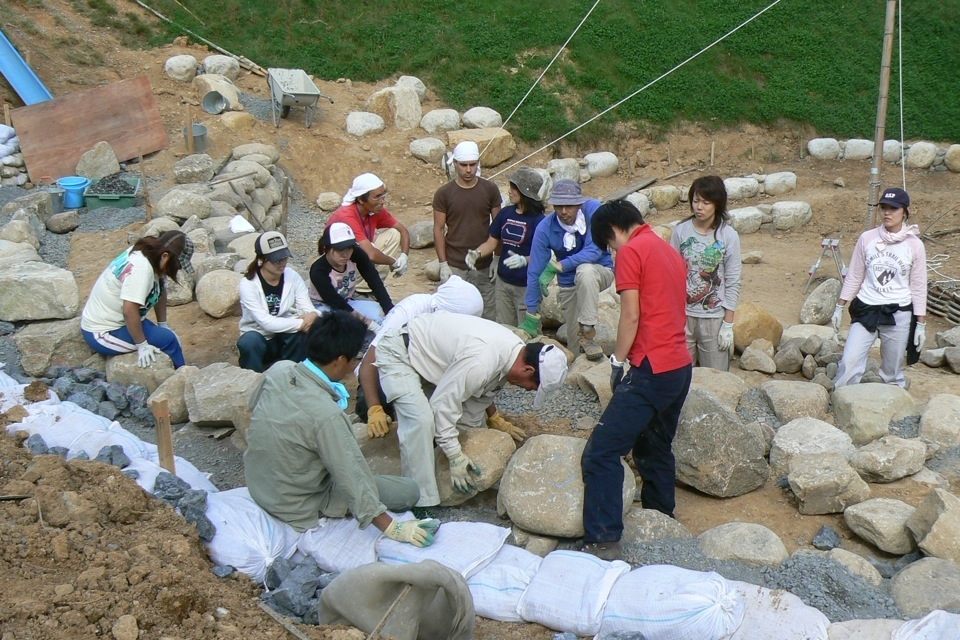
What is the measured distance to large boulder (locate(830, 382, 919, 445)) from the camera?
18.2ft

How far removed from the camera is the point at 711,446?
15.7 feet

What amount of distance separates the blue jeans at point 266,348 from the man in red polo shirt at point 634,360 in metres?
2.25

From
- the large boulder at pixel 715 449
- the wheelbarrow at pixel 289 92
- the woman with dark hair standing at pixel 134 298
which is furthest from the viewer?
the wheelbarrow at pixel 289 92

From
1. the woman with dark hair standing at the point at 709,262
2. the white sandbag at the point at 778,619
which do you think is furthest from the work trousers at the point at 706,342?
the white sandbag at the point at 778,619

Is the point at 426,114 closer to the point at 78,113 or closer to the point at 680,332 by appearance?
the point at 78,113

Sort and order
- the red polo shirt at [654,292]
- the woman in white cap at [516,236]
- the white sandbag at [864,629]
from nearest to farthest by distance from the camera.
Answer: the white sandbag at [864,629] < the red polo shirt at [654,292] < the woman in white cap at [516,236]

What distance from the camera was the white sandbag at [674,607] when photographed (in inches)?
132

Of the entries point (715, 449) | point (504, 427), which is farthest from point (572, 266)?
point (715, 449)

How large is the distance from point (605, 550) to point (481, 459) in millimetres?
746

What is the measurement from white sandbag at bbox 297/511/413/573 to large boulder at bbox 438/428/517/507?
0.48 meters

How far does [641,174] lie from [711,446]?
8932 mm

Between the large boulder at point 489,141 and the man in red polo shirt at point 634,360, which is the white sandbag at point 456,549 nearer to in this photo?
the man in red polo shirt at point 634,360

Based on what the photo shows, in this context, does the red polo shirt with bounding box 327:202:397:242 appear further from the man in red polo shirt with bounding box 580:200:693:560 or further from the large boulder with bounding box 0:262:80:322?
the man in red polo shirt with bounding box 580:200:693:560

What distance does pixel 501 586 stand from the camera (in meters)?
3.73
